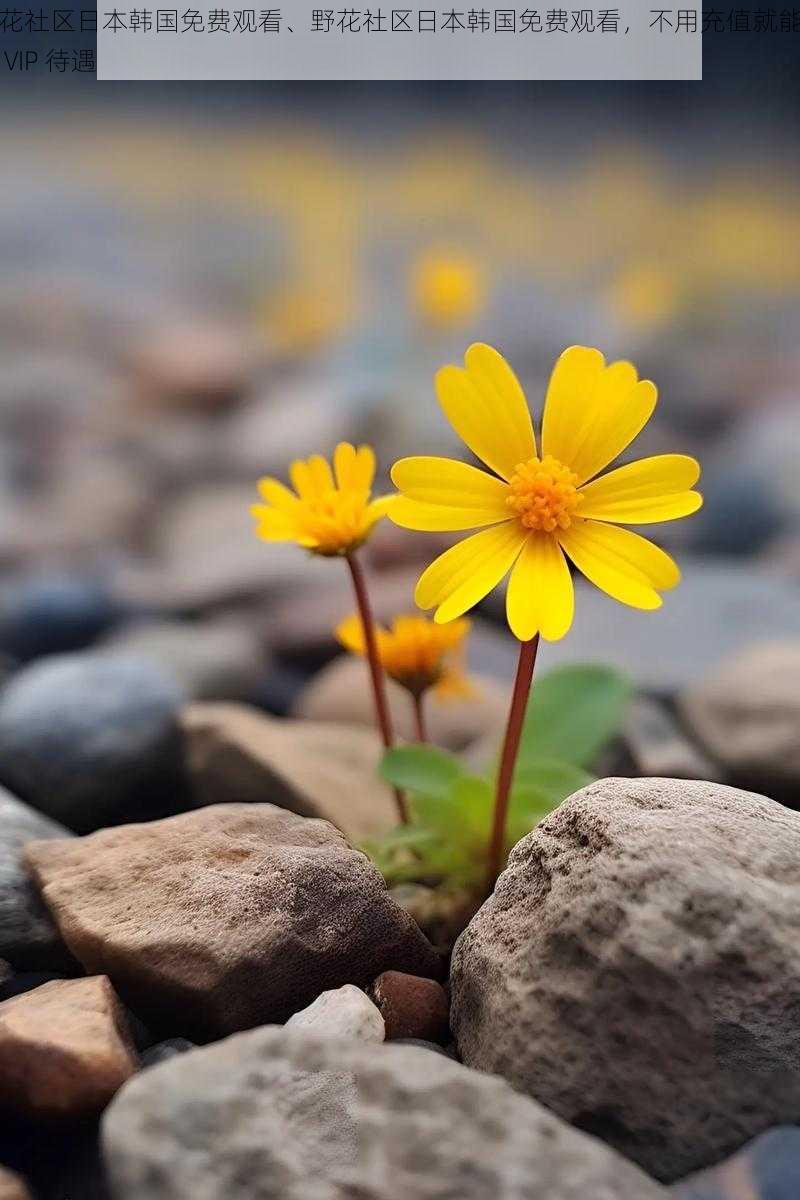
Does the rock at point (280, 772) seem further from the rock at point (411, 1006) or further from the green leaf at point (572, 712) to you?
the rock at point (411, 1006)

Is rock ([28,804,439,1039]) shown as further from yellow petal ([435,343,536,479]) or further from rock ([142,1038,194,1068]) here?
yellow petal ([435,343,536,479])

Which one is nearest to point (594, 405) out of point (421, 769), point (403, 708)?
point (421, 769)

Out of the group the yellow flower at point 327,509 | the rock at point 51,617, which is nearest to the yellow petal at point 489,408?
the yellow flower at point 327,509

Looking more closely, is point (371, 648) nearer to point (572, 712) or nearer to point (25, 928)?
point (572, 712)

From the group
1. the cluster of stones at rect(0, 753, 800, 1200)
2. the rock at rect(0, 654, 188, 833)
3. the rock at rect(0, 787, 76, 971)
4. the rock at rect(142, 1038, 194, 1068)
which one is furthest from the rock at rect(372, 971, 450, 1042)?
the rock at rect(0, 654, 188, 833)

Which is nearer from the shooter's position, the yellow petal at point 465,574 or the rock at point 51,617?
the yellow petal at point 465,574

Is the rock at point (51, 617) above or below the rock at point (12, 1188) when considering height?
above
